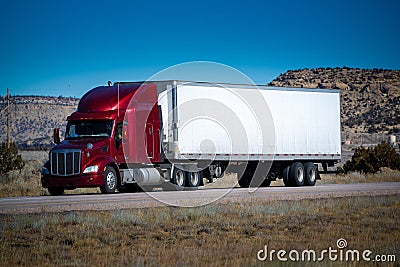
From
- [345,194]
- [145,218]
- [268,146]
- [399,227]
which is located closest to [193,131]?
[268,146]

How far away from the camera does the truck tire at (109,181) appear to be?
88.4ft

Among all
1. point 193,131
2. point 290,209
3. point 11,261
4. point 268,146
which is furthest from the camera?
point 268,146

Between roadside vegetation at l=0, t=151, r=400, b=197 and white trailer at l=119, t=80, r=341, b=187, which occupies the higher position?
white trailer at l=119, t=80, r=341, b=187

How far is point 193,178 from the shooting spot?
30594 mm

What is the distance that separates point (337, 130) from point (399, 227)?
20.2 meters

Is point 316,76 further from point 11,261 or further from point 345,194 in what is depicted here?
point 11,261

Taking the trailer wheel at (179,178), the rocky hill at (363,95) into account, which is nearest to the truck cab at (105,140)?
the trailer wheel at (179,178)

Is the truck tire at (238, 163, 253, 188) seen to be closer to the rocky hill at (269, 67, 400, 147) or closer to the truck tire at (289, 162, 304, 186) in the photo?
the truck tire at (289, 162, 304, 186)

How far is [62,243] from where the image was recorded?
13891 millimetres

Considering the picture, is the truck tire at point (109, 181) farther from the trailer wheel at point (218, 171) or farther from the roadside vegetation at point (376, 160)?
the roadside vegetation at point (376, 160)

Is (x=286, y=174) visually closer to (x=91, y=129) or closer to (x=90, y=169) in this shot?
(x=91, y=129)

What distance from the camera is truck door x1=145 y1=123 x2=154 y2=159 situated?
2908 centimetres

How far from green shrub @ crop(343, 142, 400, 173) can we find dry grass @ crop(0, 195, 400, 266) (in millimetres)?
27574

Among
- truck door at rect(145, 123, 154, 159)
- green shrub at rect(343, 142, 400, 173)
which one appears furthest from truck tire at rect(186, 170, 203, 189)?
green shrub at rect(343, 142, 400, 173)
